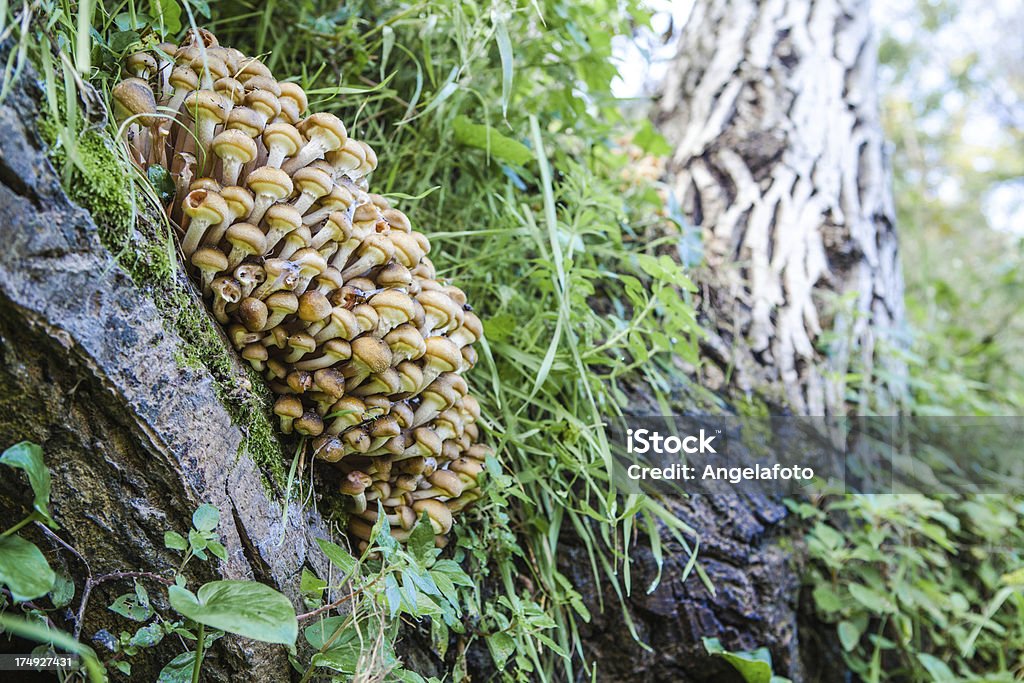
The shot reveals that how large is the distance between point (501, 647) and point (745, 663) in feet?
2.05

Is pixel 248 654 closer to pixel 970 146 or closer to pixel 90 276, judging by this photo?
pixel 90 276

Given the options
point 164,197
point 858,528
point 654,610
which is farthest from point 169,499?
point 858,528

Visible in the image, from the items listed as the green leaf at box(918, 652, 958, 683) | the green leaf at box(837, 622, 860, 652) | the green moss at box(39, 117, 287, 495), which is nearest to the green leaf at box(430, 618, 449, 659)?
the green moss at box(39, 117, 287, 495)

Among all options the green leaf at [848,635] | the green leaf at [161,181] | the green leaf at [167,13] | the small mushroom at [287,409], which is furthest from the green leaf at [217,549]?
the green leaf at [848,635]

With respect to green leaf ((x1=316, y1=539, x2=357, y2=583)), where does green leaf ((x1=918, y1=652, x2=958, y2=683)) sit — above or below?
below

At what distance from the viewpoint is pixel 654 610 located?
4.92 feet

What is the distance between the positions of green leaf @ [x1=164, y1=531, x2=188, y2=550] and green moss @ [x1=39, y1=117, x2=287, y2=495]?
149 millimetres

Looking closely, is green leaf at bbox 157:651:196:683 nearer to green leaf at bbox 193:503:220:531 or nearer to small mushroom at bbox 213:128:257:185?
green leaf at bbox 193:503:220:531

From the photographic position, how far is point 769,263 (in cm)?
222

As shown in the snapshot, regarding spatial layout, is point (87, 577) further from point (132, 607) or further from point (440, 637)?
point (440, 637)

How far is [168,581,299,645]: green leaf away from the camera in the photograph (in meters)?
0.77

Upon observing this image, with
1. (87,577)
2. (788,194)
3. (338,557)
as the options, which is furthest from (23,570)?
(788,194)

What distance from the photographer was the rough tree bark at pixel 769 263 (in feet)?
5.09

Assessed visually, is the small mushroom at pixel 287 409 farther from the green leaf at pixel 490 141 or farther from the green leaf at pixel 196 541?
the green leaf at pixel 490 141
